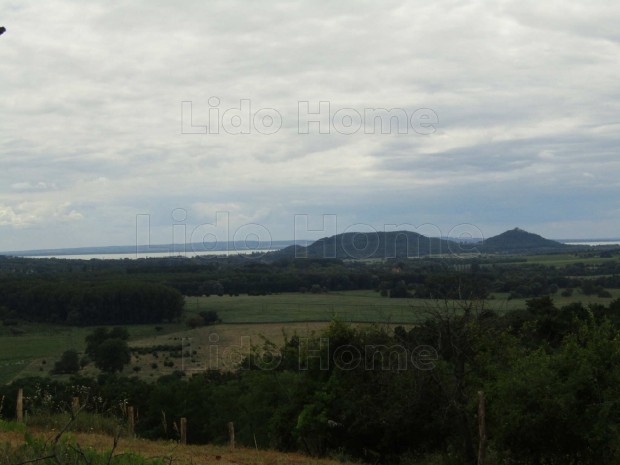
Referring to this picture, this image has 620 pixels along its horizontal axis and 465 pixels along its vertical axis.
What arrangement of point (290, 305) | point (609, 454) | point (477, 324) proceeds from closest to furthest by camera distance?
point (609, 454), point (477, 324), point (290, 305)

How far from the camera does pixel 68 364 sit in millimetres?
55062

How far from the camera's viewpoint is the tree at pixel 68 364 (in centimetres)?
5391

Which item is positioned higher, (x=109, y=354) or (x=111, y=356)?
(x=109, y=354)

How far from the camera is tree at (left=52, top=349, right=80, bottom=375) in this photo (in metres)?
53.9

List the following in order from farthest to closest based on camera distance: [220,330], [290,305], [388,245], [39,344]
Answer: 1. [388,245]
2. [290,305]
3. [39,344]
4. [220,330]

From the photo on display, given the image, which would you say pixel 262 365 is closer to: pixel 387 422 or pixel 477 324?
pixel 387 422

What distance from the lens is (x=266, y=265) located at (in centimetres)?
12044

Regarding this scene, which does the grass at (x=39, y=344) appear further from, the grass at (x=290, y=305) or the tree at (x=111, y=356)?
the grass at (x=290, y=305)

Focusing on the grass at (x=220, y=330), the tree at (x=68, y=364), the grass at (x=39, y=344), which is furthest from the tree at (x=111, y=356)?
the grass at (x=39, y=344)

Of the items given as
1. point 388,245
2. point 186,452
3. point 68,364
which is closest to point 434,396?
point 186,452

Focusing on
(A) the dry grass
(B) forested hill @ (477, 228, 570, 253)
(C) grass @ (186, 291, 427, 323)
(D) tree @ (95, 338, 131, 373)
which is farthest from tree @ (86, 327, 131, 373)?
(B) forested hill @ (477, 228, 570, 253)

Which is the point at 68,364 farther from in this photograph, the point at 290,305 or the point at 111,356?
the point at 290,305

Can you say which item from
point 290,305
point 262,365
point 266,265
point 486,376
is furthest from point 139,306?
point 486,376

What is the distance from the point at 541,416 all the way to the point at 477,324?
339cm
